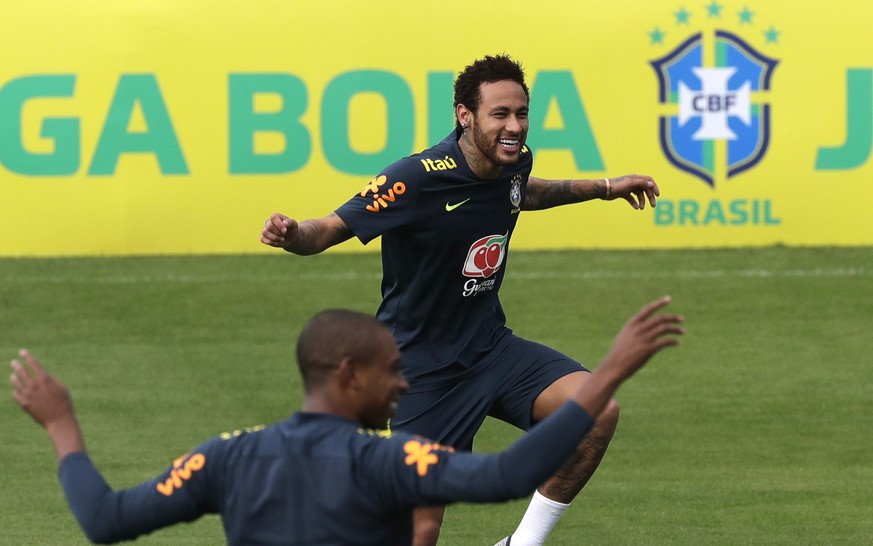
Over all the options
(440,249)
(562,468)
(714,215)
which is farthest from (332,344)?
(714,215)

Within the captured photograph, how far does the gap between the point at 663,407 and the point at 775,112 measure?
16.8 feet

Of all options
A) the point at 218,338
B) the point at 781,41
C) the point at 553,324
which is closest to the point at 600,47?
the point at 781,41

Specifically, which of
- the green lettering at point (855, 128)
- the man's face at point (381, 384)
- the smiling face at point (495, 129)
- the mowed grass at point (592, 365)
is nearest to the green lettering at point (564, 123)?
the mowed grass at point (592, 365)

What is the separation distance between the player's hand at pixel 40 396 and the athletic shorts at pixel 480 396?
116 inches

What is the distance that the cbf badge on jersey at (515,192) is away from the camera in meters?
7.52

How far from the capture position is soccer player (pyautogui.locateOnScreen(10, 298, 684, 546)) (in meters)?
4.21

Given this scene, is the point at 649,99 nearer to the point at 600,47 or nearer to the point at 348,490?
the point at 600,47

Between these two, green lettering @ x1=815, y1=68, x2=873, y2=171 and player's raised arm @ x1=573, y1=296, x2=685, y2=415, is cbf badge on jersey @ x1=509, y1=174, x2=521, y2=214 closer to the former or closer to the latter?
player's raised arm @ x1=573, y1=296, x2=685, y2=415

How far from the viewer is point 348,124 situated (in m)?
15.9

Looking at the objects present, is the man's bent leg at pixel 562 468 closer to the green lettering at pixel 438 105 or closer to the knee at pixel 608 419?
the knee at pixel 608 419

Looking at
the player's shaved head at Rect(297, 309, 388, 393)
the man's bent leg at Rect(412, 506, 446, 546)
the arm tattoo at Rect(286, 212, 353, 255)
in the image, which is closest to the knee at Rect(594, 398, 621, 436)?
the man's bent leg at Rect(412, 506, 446, 546)

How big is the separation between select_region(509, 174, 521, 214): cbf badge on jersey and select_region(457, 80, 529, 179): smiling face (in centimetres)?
12

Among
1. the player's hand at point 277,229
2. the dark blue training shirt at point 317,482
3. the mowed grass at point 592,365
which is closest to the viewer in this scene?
the dark blue training shirt at point 317,482

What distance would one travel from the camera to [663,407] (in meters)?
11.6
